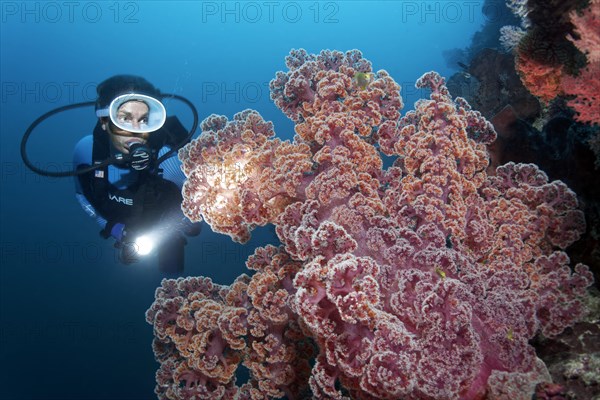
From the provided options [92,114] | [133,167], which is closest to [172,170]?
[133,167]

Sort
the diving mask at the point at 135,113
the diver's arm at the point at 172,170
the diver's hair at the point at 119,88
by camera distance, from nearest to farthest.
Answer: the diving mask at the point at 135,113 < the diver's hair at the point at 119,88 < the diver's arm at the point at 172,170

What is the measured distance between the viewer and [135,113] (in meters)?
5.20

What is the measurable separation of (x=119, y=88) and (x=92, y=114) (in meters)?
62.9

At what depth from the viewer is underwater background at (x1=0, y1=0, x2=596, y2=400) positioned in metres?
22.0

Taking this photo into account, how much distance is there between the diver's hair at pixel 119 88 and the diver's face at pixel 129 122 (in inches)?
8.1

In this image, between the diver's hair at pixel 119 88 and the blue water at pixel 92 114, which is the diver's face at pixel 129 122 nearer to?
the diver's hair at pixel 119 88

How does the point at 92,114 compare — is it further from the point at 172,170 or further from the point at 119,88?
the point at 119,88

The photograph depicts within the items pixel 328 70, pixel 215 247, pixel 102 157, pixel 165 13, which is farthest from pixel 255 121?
pixel 165 13

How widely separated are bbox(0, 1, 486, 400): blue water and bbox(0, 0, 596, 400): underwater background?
139 mm

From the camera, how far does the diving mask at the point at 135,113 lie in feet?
16.6

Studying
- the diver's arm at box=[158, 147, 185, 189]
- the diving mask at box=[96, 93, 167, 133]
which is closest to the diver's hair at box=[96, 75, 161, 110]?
the diving mask at box=[96, 93, 167, 133]

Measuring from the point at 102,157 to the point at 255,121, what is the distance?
3219 millimetres

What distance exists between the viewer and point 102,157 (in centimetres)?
576

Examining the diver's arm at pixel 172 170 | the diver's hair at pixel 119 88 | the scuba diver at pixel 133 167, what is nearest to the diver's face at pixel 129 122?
the scuba diver at pixel 133 167
